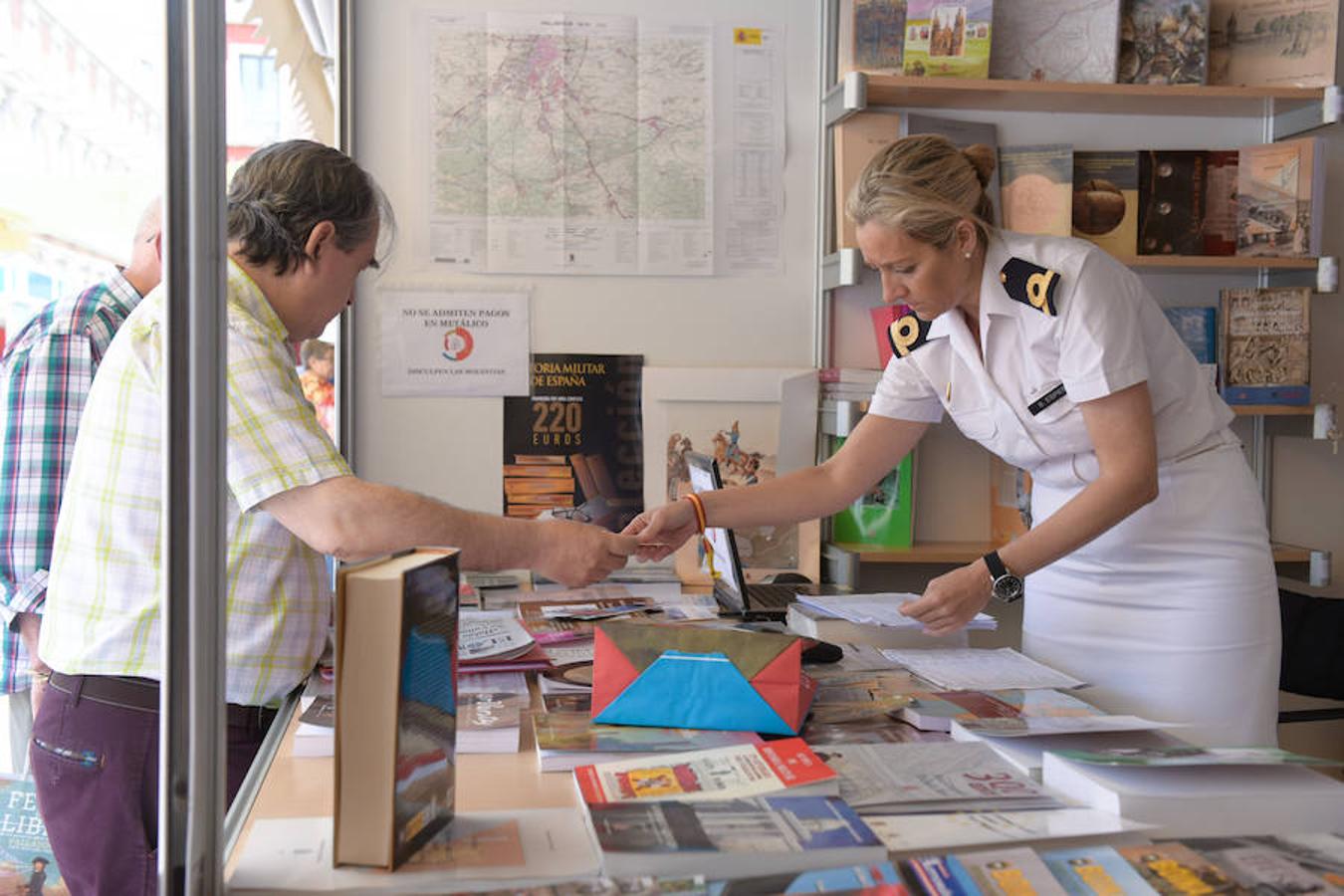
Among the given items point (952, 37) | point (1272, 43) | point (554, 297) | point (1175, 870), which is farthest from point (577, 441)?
point (1175, 870)

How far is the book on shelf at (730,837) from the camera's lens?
0.97m

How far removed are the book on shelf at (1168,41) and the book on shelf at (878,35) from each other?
55 cm

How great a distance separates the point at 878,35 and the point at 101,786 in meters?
2.33

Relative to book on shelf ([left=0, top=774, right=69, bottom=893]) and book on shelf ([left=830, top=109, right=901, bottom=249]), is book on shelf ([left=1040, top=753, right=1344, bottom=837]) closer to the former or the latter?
book on shelf ([left=830, top=109, right=901, bottom=249])

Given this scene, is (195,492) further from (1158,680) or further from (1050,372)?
(1158,680)

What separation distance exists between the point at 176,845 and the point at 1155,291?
9.14ft

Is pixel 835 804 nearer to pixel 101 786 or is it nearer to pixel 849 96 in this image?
pixel 101 786

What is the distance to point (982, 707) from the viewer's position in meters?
1.47

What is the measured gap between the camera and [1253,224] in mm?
2951

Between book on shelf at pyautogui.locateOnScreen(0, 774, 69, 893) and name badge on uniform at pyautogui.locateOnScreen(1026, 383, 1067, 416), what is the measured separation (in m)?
2.02

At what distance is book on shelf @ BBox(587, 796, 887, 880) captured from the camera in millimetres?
967

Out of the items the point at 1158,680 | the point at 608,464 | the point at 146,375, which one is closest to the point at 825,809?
the point at 146,375

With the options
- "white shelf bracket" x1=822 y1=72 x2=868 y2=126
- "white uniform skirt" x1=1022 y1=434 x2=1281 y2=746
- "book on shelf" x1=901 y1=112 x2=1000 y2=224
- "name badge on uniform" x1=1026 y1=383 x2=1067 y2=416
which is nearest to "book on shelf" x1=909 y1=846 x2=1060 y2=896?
"white uniform skirt" x1=1022 y1=434 x2=1281 y2=746

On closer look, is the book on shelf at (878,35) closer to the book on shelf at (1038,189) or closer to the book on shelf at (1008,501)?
the book on shelf at (1038,189)
